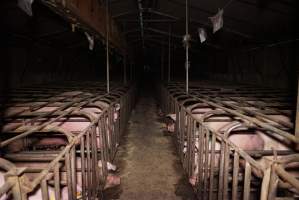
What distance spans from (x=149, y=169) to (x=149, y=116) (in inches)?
156

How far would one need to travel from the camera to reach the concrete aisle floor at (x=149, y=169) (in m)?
3.02

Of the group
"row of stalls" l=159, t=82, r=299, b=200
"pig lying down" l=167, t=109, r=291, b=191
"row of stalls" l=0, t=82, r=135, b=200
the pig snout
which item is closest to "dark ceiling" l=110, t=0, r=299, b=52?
"row of stalls" l=159, t=82, r=299, b=200

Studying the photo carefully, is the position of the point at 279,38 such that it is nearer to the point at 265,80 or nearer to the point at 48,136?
Result: the point at 265,80

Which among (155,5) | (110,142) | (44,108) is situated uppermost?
(155,5)

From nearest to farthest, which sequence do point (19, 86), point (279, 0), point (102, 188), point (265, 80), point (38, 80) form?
point (102, 188) < point (279, 0) < point (19, 86) < point (265, 80) < point (38, 80)

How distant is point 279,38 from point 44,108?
515 centimetres

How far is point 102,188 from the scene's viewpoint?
2.97 m

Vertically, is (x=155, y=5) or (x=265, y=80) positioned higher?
(x=155, y=5)

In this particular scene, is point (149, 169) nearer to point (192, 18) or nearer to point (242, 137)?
point (242, 137)

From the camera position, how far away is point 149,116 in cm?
762


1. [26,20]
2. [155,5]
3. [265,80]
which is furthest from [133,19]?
[265,80]

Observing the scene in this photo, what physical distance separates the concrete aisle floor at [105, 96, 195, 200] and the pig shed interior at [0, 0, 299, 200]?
0.02 m

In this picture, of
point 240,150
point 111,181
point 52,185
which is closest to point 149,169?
point 111,181

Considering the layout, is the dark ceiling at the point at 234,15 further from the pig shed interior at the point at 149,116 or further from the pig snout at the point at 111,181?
the pig snout at the point at 111,181
